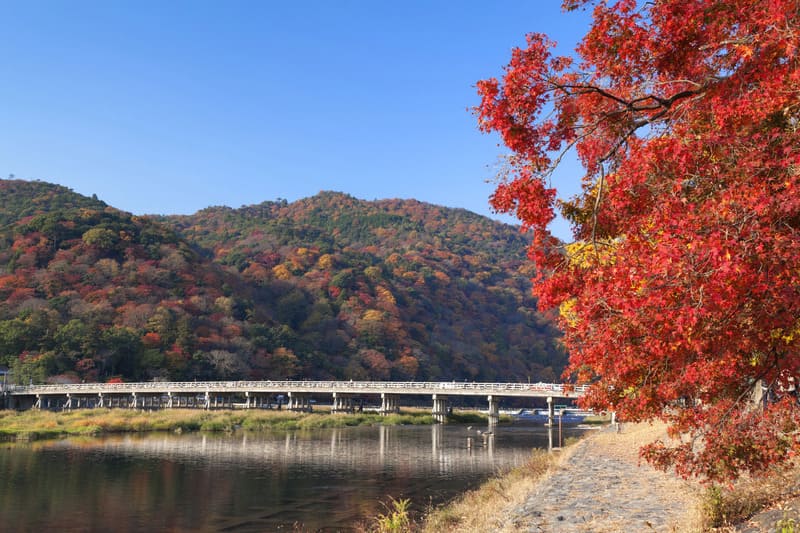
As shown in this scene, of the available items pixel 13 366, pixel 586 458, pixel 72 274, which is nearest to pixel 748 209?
pixel 586 458

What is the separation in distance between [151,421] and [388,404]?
33.0 m

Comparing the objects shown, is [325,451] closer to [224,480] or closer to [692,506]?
[224,480]

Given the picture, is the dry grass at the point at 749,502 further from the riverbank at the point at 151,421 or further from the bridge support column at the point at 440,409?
the bridge support column at the point at 440,409

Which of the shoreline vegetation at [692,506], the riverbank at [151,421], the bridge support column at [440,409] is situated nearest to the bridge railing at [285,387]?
the bridge support column at [440,409]

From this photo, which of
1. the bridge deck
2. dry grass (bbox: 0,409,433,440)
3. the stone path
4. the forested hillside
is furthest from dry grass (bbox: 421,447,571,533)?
the forested hillside

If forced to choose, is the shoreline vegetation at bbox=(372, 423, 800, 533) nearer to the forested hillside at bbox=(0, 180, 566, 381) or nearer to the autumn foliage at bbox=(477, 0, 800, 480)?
the autumn foliage at bbox=(477, 0, 800, 480)

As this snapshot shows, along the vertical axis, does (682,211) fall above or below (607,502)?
above

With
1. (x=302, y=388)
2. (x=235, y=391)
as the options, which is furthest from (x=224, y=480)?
(x=302, y=388)

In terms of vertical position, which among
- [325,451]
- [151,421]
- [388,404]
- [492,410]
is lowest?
[388,404]

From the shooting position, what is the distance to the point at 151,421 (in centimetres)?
5709

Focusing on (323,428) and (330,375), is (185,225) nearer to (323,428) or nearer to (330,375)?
(330,375)

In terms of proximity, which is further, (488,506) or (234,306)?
(234,306)

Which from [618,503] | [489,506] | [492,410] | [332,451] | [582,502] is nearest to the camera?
[618,503]

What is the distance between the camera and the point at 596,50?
8250 millimetres
